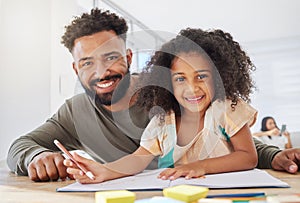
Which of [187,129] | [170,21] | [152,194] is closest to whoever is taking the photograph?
[152,194]

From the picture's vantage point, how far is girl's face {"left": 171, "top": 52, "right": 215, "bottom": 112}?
0.72m

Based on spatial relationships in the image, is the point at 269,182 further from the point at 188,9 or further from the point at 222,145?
the point at 188,9

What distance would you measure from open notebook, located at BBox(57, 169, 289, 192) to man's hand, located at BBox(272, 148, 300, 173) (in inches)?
2.7

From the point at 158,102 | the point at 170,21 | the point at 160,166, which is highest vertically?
the point at 170,21

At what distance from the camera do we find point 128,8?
44.9 inches

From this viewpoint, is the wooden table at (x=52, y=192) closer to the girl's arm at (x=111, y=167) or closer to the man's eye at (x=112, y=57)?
the girl's arm at (x=111, y=167)

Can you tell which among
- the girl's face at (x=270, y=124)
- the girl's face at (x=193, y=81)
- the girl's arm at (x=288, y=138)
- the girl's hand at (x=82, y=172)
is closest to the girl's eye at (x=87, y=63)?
the girl's face at (x=193, y=81)

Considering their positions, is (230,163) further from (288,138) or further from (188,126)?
(288,138)

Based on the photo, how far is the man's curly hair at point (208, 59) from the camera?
Result: 743 mm

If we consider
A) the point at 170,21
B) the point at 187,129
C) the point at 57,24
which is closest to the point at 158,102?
the point at 187,129

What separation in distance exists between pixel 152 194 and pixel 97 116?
40cm

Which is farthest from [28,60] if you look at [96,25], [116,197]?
[116,197]

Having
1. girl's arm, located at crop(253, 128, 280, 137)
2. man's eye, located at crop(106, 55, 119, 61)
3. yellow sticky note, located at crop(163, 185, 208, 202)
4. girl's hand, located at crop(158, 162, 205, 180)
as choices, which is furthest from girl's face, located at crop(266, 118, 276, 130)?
yellow sticky note, located at crop(163, 185, 208, 202)

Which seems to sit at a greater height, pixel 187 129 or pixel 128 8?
pixel 128 8
